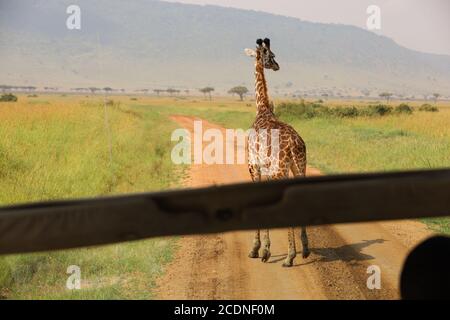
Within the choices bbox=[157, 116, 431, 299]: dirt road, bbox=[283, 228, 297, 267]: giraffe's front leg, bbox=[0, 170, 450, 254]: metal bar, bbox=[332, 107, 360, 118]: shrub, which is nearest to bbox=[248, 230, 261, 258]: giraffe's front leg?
bbox=[157, 116, 431, 299]: dirt road

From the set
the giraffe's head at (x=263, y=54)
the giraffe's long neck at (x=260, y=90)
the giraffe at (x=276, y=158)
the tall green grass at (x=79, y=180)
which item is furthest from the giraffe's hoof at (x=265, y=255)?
the giraffe's head at (x=263, y=54)

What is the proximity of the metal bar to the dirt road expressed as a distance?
4587 millimetres

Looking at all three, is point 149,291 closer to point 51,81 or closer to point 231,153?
point 231,153

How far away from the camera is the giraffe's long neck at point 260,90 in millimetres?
7969

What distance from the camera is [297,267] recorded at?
22.5ft

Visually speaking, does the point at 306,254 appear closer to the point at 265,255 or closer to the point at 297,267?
the point at 297,267

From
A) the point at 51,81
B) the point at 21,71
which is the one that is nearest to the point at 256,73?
the point at 51,81

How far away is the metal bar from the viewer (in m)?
1.20

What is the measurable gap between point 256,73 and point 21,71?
574 ft

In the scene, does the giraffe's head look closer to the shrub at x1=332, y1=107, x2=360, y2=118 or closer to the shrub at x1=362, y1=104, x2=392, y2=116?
the shrub at x1=332, y1=107, x2=360, y2=118

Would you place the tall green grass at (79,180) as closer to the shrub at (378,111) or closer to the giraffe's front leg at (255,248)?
the giraffe's front leg at (255,248)

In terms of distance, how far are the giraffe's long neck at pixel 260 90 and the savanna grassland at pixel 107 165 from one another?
2277mm

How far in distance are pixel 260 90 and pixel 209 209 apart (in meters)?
7.05

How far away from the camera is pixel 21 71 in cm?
17050
